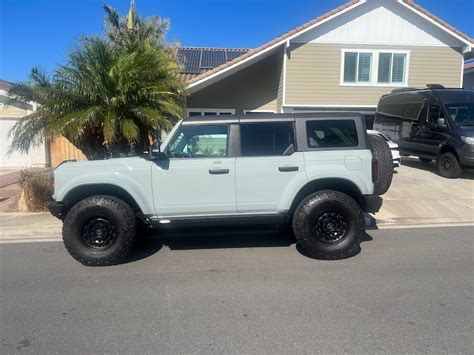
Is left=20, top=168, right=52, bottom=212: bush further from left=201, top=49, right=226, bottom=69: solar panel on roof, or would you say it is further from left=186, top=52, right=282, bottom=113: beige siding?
left=201, top=49, right=226, bottom=69: solar panel on roof

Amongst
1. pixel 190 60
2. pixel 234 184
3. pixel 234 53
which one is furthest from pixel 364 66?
pixel 234 184

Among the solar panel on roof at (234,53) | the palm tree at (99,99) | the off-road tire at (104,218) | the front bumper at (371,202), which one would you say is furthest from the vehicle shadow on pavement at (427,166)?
the off-road tire at (104,218)

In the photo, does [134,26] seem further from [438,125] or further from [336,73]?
[438,125]

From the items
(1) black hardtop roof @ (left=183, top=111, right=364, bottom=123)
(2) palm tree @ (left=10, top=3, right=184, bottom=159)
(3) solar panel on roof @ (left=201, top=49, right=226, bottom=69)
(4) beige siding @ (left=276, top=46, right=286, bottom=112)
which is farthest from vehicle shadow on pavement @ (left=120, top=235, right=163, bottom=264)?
(3) solar panel on roof @ (left=201, top=49, right=226, bottom=69)

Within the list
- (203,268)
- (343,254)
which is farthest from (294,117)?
(203,268)

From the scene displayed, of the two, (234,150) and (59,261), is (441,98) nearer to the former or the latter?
(234,150)

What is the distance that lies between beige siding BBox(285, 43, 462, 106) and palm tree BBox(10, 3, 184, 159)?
8293 mm

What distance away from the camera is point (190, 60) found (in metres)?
19.0

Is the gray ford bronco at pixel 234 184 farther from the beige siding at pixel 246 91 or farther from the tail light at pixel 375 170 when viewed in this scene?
the beige siding at pixel 246 91

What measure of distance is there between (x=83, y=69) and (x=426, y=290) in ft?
23.2

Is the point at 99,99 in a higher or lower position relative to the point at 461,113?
higher

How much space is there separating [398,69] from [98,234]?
572 inches

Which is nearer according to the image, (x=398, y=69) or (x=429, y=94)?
(x=429, y=94)

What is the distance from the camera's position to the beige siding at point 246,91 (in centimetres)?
1672
